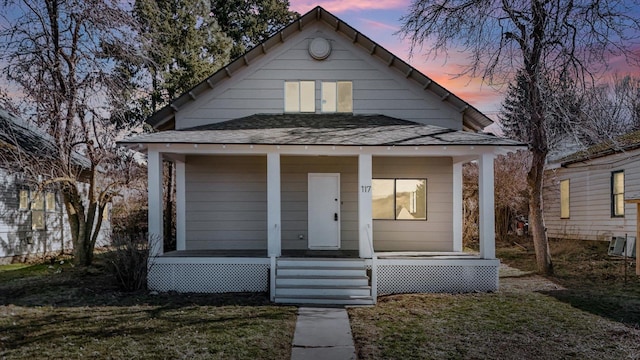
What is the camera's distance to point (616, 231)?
16156 mm

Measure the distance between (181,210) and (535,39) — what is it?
1002 cm

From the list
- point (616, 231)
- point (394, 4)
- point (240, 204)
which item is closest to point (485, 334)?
point (240, 204)

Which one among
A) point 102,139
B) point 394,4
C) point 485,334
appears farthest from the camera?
point 102,139

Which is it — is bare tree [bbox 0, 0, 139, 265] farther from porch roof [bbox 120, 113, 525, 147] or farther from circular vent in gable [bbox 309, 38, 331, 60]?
circular vent in gable [bbox 309, 38, 331, 60]

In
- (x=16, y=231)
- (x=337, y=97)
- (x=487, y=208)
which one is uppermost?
(x=337, y=97)

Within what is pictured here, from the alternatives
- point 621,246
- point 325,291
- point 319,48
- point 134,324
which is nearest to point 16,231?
point 134,324

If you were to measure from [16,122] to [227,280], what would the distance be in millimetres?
11286

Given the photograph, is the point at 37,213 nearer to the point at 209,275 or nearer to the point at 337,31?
the point at 209,275

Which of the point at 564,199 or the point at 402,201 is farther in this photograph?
the point at 564,199

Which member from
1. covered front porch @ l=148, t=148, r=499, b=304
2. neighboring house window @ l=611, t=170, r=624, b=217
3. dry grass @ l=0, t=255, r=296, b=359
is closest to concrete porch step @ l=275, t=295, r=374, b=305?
covered front porch @ l=148, t=148, r=499, b=304

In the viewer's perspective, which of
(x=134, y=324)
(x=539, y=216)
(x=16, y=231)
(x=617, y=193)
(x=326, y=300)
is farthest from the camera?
(x=617, y=193)

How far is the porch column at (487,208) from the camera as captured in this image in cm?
1077

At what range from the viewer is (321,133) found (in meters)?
11.4

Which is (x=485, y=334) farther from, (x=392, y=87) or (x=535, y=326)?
(x=392, y=87)
